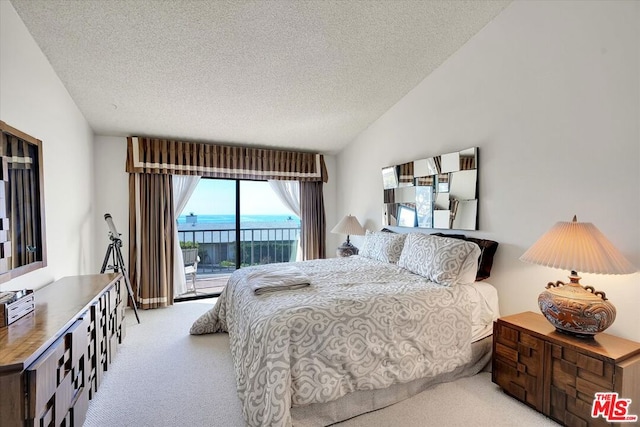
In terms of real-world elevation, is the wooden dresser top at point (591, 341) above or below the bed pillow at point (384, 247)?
below

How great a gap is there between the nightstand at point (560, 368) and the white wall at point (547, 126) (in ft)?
1.21

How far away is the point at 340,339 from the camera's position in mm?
1765

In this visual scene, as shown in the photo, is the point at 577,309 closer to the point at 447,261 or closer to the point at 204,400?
the point at 447,261

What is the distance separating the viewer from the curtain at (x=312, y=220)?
4922mm

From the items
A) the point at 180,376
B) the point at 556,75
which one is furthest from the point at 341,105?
the point at 180,376

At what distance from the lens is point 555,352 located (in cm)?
177

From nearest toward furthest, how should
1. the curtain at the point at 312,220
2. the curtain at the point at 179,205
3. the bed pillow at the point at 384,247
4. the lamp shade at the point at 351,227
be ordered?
the bed pillow at the point at 384,247
the curtain at the point at 179,205
the lamp shade at the point at 351,227
the curtain at the point at 312,220

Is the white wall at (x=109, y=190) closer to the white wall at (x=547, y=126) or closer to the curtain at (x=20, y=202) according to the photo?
the curtain at (x=20, y=202)

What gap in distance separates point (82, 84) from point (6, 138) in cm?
129

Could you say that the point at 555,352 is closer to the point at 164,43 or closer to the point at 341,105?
the point at 341,105

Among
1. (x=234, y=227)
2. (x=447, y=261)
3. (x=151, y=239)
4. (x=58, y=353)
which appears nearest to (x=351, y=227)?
(x=234, y=227)

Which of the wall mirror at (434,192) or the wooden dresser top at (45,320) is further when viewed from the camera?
the wall mirror at (434,192)

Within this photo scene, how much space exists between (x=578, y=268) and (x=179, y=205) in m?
4.32

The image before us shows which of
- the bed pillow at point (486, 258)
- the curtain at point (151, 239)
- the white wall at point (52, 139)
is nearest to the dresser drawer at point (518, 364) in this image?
the bed pillow at point (486, 258)
